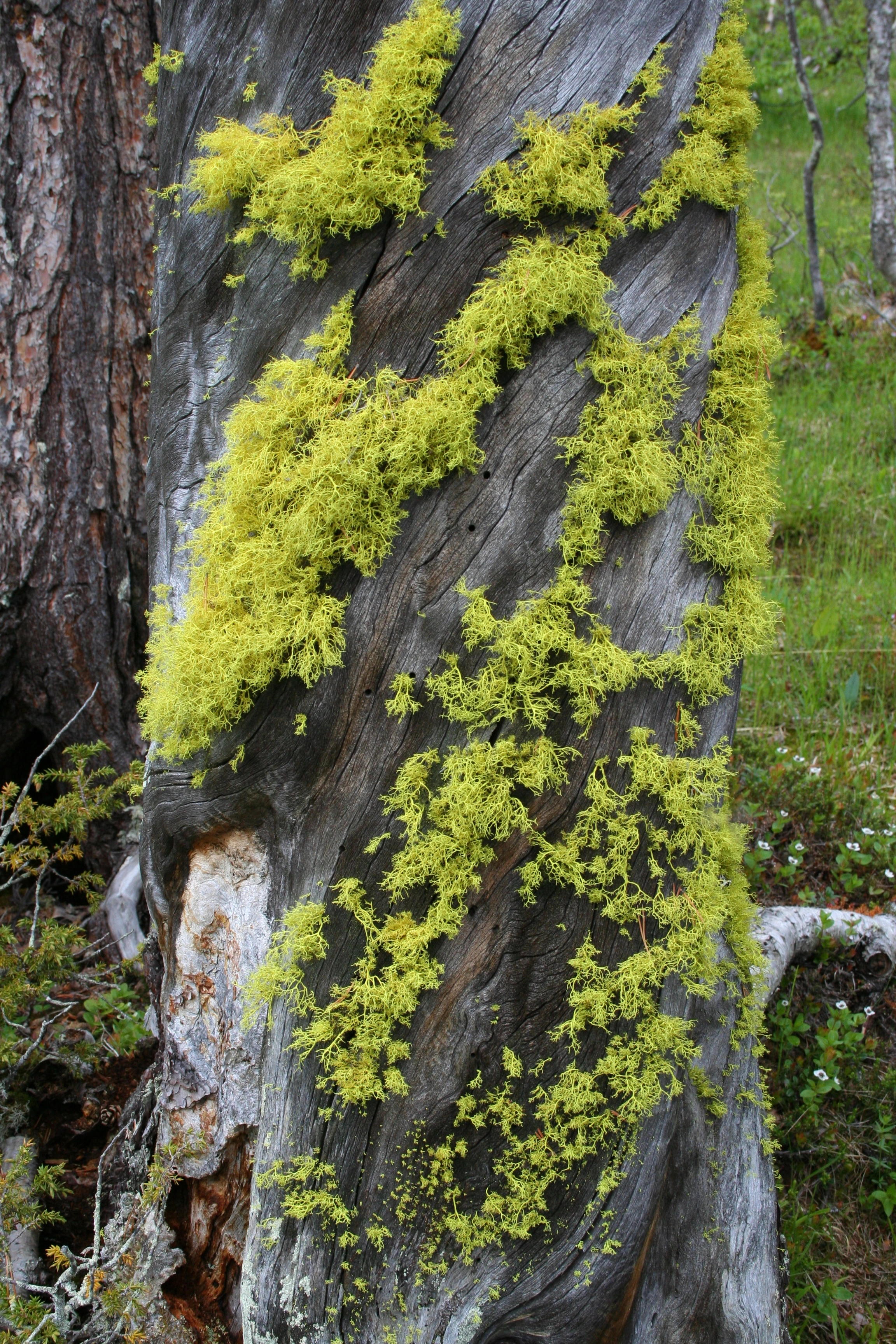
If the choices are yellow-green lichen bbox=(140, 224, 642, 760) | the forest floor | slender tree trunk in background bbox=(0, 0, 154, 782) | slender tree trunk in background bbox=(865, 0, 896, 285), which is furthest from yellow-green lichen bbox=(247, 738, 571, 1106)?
slender tree trunk in background bbox=(865, 0, 896, 285)

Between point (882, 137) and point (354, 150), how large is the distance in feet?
29.8

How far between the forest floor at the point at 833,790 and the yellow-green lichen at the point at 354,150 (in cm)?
118

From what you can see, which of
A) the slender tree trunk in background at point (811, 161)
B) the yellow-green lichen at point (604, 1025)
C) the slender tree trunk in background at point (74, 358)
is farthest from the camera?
the slender tree trunk in background at point (811, 161)

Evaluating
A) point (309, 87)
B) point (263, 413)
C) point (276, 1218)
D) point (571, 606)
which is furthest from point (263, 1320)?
point (309, 87)

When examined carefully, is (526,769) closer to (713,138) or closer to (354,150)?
(354,150)

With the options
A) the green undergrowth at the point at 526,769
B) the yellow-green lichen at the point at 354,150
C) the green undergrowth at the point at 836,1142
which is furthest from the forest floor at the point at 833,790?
the yellow-green lichen at the point at 354,150

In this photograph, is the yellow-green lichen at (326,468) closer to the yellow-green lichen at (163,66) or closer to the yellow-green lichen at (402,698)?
the yellow-green lichen at (402,698)

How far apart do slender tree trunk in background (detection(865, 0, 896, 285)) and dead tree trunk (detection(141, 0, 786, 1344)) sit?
819 cm

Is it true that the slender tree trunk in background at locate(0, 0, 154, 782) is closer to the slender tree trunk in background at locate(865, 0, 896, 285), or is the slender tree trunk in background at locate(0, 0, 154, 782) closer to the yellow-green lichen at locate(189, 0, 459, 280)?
the yellow-green lichen at locate(189, 0, 459, 280)

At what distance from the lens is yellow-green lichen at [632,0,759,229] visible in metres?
1.96

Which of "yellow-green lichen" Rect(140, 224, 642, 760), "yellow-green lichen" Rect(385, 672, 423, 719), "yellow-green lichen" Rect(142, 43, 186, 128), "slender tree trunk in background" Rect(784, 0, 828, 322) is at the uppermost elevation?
"slender tree trunk in background" Rect(784, 0, 828, 322)

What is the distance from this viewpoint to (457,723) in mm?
1977

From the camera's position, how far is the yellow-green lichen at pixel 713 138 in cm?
196

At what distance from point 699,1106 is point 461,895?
0.99 m
